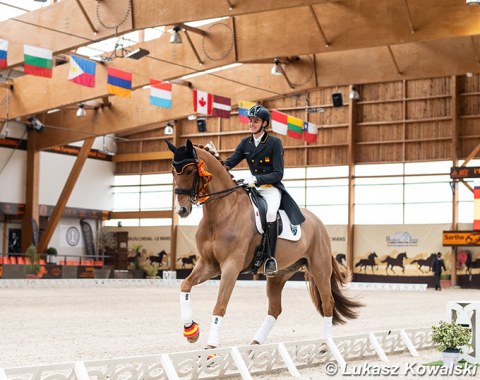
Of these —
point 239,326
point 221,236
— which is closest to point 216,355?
point 221,236

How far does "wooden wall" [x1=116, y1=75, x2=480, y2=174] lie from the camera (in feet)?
99.6

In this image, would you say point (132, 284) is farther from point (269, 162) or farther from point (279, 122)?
point (269, 162)

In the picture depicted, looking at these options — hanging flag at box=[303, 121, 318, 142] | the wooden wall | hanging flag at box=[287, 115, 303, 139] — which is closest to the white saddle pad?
hanging flag at box=[287, 115, 303, 139]

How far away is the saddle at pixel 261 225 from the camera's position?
6.68 meters

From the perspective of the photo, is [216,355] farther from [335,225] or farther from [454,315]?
[335,225]

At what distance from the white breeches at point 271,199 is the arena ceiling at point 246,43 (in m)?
9.11

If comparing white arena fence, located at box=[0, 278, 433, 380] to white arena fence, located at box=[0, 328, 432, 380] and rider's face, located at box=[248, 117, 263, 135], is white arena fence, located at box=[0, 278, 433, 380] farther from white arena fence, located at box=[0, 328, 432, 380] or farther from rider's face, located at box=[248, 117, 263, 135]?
rider's face, located at box=[248, 117, 263, 135]

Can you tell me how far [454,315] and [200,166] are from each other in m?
2.67

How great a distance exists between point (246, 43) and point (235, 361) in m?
14.8

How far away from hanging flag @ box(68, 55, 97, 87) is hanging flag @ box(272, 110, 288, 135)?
7137 millimetres

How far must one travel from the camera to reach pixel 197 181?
6.25 metres

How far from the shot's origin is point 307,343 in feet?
22.2

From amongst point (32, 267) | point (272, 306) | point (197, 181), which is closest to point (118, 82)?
point (32, 267)

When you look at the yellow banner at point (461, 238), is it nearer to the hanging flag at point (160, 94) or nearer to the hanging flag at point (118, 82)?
the hanging flag at point (160, 94)
